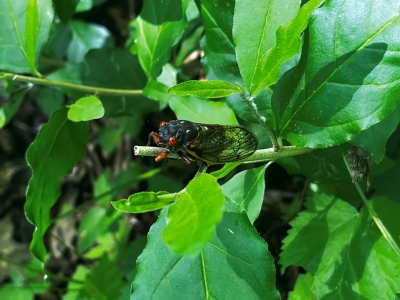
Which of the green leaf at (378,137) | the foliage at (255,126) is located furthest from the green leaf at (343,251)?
the green leaf at (378,137)

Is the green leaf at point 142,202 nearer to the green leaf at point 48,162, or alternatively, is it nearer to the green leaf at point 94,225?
the green leaf at point 48,162

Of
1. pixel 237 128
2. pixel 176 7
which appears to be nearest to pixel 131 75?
pixel 176 7

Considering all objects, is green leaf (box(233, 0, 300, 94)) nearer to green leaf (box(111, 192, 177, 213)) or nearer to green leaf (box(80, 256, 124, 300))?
green leaf (box(111, 192, 177, 213))

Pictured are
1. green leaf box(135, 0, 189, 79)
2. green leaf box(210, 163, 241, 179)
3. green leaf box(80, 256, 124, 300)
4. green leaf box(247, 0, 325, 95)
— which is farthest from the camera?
green leaf box(80, 256, 124, 300)

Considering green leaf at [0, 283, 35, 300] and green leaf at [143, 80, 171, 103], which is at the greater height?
green leaf at [143, 80, 171, 103]

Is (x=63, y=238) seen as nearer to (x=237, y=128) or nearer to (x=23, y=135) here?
(x=23, y=135)

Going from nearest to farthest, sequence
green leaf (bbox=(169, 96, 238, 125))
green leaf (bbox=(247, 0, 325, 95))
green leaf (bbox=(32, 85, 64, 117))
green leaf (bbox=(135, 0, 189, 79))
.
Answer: green leaf (bbox=(247, 0, 325, 95)) < green leaf (bbox=(169, 96, 238, 125)) < green leaf (bbox=(135, 0, 189, 79)) < green leaf (bbox=(32, 85, 64, 117))

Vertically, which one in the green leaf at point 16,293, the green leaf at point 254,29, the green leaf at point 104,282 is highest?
the green leaf at point 254,29

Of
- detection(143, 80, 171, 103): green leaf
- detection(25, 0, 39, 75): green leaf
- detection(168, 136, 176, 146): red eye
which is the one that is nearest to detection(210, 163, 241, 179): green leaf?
detection(168, 136, 176, 146): red eye
